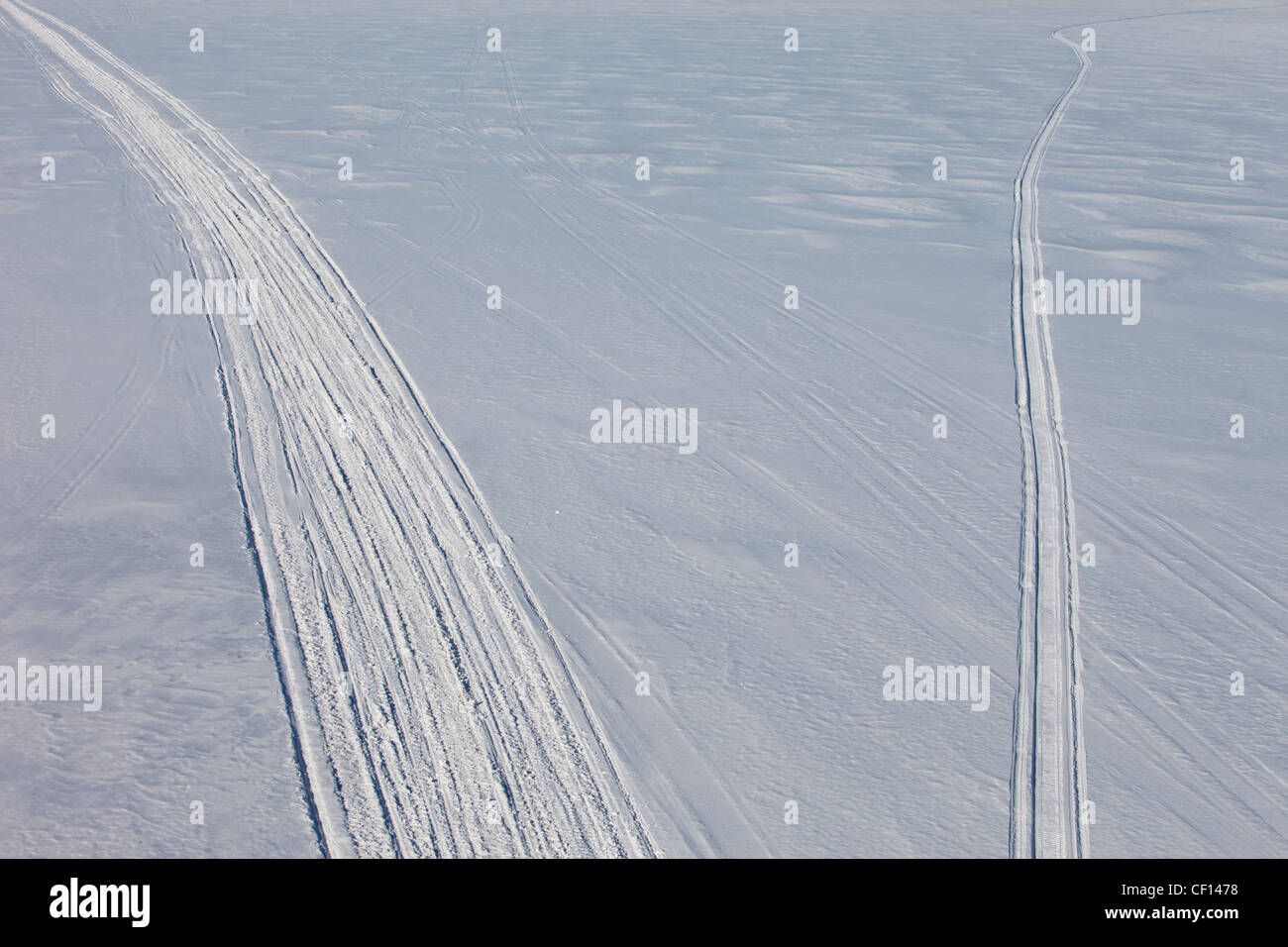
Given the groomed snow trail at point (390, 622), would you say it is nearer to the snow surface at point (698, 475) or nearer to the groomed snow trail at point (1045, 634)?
the snow surface at point (698, 475)

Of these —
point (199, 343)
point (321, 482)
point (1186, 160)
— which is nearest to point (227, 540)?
point (321, 482)

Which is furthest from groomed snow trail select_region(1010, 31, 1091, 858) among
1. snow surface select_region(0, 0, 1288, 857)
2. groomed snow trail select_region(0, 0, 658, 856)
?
groomed snow trail select_region(0, 0, 658, 856)

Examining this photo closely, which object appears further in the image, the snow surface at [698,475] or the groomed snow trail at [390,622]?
the snow surface at [698,475]

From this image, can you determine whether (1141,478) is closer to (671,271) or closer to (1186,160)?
(671,271)

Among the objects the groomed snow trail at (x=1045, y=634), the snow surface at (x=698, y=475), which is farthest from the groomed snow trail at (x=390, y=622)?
the groomed snow trail at (x=1045, y=634)

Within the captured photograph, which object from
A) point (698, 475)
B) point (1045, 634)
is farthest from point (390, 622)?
point (1045, 634)
